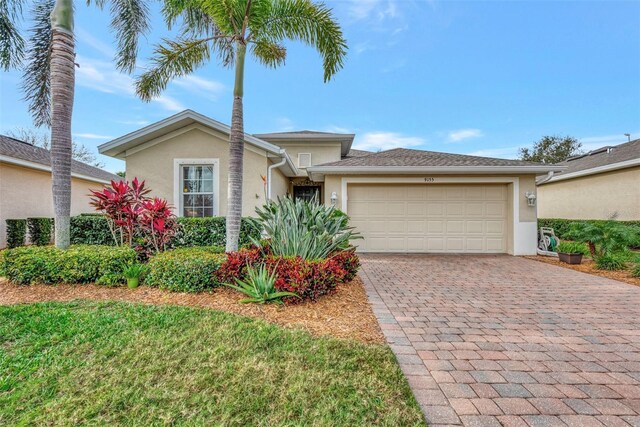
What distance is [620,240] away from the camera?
721 centimetres

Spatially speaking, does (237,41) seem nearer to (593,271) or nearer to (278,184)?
(278,184)

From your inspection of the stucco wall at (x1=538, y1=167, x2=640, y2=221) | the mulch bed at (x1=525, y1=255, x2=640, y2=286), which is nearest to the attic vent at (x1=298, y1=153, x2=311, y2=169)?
the mulch bed at (x1=525, y1=255, x2=640, y2=286)

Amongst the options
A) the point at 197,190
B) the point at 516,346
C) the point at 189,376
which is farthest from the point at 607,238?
the point at 197,190

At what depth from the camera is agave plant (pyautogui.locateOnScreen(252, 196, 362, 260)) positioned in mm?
5102

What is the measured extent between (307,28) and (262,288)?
551 cm

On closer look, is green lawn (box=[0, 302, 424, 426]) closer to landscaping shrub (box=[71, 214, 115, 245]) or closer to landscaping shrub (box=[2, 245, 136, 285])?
landscaping shrub (box=[2, 245, 136, 285])

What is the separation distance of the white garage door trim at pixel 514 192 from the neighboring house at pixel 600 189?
1.63m

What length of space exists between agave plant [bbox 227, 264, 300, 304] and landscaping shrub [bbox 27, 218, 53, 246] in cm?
1010

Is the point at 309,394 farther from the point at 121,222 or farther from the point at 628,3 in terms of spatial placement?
the point at 628,3

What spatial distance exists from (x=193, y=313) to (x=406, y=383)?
110 inches

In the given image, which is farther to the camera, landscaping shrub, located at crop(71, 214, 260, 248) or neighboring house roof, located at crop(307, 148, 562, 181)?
neighboring house roof, located at crop(307, 148, 562, 181)

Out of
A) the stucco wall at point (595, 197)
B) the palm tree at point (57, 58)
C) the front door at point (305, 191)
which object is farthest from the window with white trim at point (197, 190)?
the stucco wall at point (595, 197)

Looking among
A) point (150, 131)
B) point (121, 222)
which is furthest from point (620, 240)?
point (150, 131)

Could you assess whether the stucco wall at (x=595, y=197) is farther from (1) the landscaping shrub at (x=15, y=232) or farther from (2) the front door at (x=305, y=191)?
(1) the landscaping shrub at (x=15, y=232)
